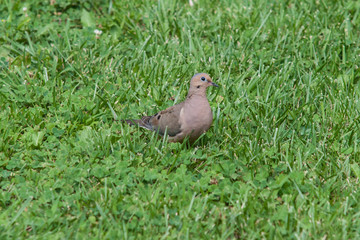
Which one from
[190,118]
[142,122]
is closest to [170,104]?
A: [142,122]

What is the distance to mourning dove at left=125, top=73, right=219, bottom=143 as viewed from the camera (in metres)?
4.95

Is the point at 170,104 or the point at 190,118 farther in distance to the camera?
Result: the point at 170,104

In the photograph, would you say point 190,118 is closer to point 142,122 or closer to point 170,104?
point 142,122

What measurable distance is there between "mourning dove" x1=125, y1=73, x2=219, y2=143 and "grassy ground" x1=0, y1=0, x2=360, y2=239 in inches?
5.3

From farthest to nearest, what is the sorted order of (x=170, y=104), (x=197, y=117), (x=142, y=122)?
(x=170, y=104) → (x=142, y=122) → (x=197, y=117)

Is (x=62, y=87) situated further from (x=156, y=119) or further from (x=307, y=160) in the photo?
(x=307, y=160)

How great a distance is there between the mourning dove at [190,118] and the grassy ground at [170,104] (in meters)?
0.14

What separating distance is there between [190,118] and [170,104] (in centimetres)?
91

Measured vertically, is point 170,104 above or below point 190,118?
below

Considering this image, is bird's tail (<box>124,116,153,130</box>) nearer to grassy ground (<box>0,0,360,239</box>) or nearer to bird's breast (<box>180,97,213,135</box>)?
grassy ground (<box>0,0,360,239</box>)

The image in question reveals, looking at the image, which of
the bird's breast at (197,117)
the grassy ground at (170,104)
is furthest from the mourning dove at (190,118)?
the grassy ground at (170,104)

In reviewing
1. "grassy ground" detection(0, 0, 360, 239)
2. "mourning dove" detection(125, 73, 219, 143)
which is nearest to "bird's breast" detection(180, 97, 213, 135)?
"mourning dove" detection(125, 73, 219, 143)

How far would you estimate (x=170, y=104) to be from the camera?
581 centimetres

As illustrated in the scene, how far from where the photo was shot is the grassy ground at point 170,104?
418 cm
